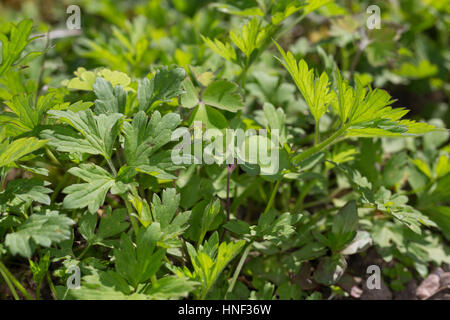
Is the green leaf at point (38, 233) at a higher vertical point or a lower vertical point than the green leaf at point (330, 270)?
higher

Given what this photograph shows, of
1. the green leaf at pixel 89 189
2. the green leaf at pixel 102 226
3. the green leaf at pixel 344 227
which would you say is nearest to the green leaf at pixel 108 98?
the green leaf at pixel 89 189

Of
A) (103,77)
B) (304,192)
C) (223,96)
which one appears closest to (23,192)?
(103,77)

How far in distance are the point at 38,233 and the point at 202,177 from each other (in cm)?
69

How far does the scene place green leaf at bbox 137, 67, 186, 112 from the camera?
143 centimetres

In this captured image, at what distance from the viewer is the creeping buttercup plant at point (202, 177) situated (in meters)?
1.27

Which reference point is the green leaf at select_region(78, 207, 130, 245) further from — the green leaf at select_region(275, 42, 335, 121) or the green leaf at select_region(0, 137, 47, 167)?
the green leaf at select_region(275, 42, 335, 121)

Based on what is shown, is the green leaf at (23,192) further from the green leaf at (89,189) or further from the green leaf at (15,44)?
the green leaf at (15,44)

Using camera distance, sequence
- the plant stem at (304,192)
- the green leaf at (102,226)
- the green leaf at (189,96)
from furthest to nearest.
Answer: the plant stem at (304,192)
the green leaf at (189,96)
the green leaf at (102,226)

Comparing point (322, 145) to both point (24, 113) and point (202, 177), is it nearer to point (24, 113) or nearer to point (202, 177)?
point (202, 177)

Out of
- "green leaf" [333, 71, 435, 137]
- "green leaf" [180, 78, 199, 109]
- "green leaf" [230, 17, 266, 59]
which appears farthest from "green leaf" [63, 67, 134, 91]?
"green leaf" [333, 71, 435, 137]

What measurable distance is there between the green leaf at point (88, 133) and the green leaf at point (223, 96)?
363 mm

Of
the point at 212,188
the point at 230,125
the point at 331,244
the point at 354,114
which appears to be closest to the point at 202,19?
the point at 230,125

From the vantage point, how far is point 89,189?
48.3 inches
